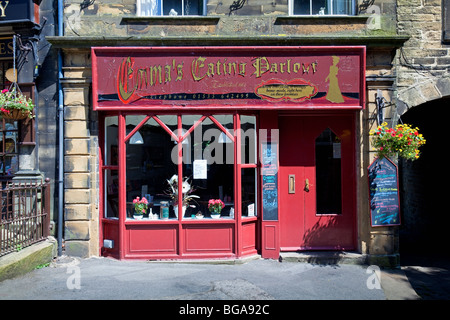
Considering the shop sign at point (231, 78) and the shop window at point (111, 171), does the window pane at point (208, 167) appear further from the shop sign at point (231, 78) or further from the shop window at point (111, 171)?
the shop window at point (111, 171)

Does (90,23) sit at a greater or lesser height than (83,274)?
greater

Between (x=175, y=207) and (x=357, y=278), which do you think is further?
(x=175, y=207)

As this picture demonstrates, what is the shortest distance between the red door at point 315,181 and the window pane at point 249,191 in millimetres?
544

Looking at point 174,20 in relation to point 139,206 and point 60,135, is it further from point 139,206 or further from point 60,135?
point 139,206

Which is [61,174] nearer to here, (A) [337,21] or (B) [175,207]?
(B) [175,207]

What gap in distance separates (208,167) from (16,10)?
4.48 m

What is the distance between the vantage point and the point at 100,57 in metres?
6.91

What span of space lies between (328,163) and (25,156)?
5.60 meters

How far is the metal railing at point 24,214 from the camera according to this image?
6227mm

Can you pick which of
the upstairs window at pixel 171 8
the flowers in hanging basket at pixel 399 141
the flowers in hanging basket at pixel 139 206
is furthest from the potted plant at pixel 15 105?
the flowers in hanging basket at pixel 399 141

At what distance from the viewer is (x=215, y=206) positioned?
282 inches

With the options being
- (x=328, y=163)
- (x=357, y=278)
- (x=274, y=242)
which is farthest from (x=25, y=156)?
(x=357, y=278)

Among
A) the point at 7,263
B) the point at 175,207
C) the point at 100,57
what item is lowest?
the point at 7,263

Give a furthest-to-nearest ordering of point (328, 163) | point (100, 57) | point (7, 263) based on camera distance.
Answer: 1. point (328, 163)
2. point (100, 57)
3. point (7, 263)
